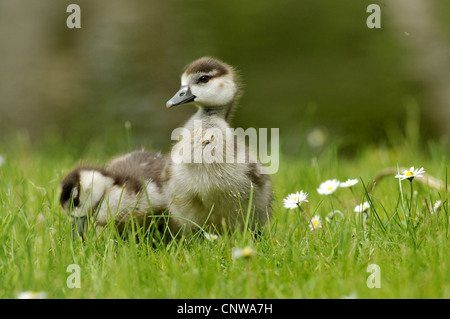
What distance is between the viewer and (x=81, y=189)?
3750 mm

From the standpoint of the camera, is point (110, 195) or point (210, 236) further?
point (110, 195)

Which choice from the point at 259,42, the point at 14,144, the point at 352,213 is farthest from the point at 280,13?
the point at 352,213

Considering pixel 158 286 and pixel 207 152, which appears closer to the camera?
pixel 158 286

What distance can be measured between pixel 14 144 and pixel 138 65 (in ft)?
5.43

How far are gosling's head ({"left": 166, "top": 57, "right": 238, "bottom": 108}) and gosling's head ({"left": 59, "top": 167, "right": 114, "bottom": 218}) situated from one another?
632 millimetres

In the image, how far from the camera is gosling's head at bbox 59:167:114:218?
376cm

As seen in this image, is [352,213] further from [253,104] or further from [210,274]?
[253,104]

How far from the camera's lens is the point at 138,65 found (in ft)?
24.6

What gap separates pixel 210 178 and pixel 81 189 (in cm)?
80

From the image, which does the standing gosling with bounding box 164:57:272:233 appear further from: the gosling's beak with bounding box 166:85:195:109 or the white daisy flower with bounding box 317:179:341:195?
the white daisy flower with bounding box 317:179:341:195

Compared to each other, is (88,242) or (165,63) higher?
(165,63)

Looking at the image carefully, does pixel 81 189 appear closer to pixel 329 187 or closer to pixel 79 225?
pixel 79 225

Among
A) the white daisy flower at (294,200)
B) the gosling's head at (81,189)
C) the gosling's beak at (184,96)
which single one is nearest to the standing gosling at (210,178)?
the gosling's beak at (184,96)

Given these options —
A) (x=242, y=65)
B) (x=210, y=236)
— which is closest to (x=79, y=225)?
(x=210, y=236)
